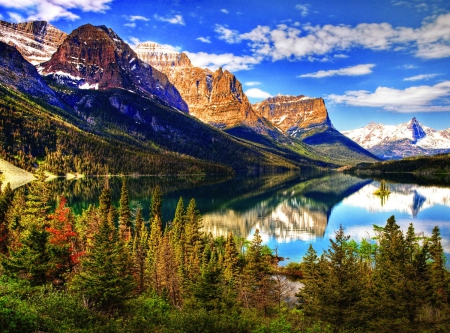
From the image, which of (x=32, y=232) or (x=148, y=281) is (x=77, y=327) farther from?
(x=148, y=281)

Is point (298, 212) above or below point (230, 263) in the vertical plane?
below

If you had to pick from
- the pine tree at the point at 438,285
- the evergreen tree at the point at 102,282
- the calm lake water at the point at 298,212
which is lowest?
the calm lake water at the point at 298,212

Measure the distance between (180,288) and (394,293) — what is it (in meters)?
28.3

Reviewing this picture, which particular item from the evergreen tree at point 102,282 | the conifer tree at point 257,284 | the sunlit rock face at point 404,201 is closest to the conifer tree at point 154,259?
the conifer tree at point 257,284

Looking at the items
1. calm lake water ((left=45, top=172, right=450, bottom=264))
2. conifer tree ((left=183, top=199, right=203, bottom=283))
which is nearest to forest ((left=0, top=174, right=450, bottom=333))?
conifer tree ((left=183, top=199, right=203, bottom=283))

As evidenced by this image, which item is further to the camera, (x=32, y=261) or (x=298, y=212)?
(x=298, y=212)

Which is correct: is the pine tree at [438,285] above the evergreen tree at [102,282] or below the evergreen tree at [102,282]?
below

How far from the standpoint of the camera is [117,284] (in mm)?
32469

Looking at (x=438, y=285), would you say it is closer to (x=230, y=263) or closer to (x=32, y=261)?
(x=230, y=263)

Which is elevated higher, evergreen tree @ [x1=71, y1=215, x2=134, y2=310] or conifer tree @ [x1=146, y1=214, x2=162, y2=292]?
evergreen tree @ [x1=71, y1=215, x2=134, y2=310]

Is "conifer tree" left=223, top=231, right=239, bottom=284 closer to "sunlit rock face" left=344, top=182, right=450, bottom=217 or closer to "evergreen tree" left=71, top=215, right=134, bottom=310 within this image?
"evergreen tree" left=71, top=215, right=134, bottom=310

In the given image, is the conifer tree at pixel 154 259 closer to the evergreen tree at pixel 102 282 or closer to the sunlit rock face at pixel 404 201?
the evergreen tree at pixel 102 282

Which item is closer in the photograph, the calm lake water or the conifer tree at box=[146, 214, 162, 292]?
the conifer tree at box=[146, 214, 162, 292]

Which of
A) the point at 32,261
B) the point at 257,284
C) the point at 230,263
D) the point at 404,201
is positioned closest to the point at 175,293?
the point at 230,263
